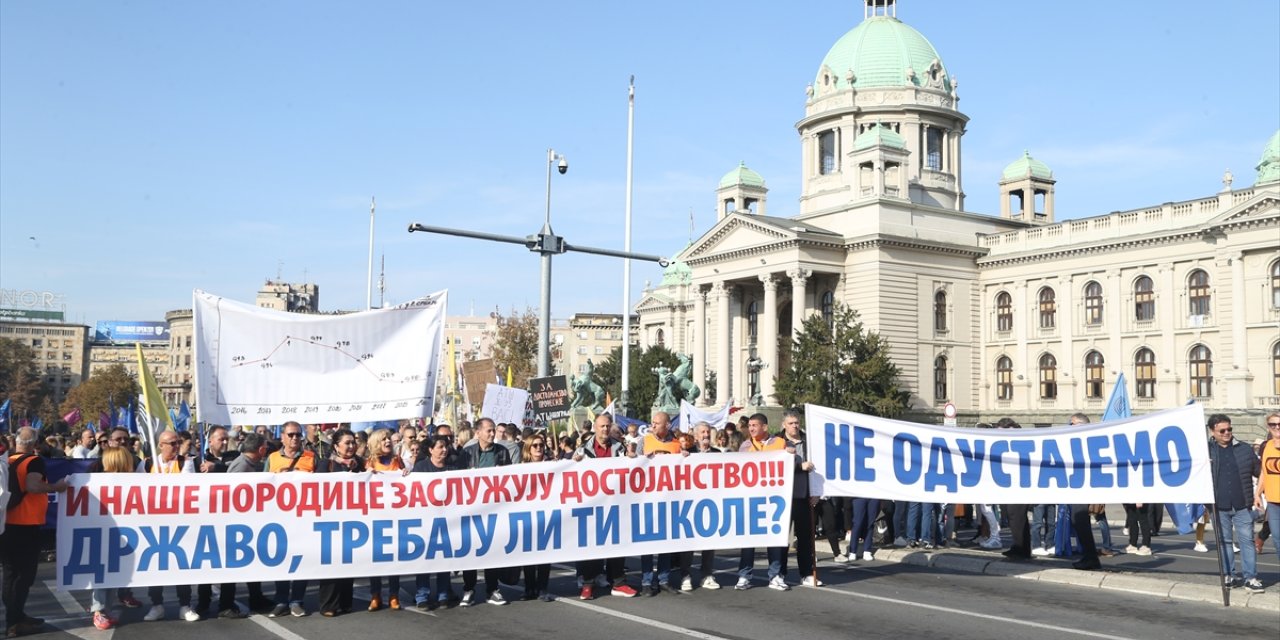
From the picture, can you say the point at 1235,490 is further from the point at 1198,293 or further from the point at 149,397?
the point at 1198,293

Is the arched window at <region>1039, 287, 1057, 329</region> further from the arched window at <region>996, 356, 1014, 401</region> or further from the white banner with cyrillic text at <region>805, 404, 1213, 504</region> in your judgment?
the white banner with cyrillic text at <region>805, 404, 1213, 504</region>

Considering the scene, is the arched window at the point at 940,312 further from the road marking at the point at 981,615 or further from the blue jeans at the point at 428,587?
the blue jeans at the point at 428,587

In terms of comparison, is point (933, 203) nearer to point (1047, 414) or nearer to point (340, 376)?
point (1047, 414)

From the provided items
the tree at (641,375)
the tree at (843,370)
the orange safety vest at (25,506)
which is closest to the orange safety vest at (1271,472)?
the orange safety vest at (25,506)

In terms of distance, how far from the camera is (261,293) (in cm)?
17900

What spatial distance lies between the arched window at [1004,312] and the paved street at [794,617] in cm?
5638

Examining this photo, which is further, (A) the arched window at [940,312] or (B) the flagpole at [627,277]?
(A) the arched window at [940,312]

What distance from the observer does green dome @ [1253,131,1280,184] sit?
5478cm

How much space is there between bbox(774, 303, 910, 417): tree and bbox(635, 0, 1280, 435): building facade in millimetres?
3799

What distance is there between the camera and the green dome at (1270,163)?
54781 mm

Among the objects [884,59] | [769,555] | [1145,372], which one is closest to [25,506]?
[769,555]

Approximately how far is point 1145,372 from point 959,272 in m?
11.8

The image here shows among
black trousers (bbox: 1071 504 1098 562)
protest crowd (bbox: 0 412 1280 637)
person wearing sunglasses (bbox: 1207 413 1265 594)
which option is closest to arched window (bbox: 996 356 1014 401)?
protest crowd (bbox: 0 412 1280 637)

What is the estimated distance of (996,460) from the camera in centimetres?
1299
